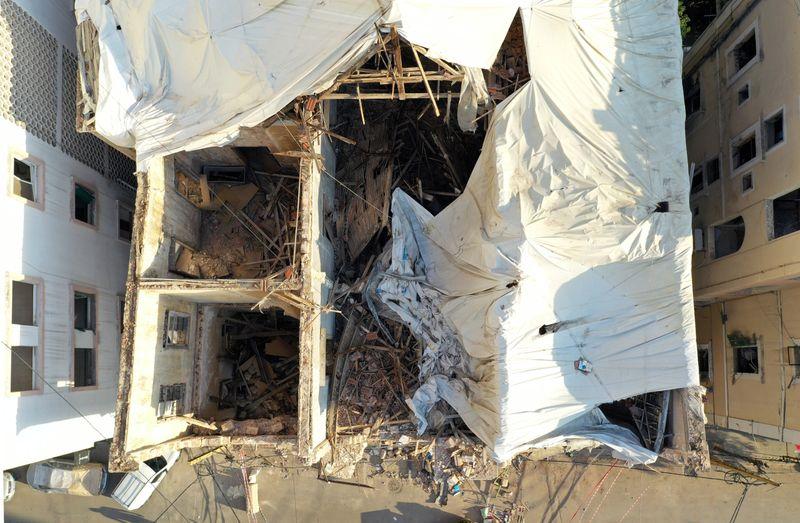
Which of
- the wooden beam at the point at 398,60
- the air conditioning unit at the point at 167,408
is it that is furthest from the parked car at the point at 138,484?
the wooden beam at the point at 398,60

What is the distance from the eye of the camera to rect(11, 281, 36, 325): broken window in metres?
8.55

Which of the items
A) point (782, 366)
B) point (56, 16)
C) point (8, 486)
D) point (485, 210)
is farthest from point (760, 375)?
point (8, 486)

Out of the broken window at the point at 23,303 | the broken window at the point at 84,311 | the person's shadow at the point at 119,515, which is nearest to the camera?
the broken window at the point at 23,303

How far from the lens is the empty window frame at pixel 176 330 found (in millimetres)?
9125

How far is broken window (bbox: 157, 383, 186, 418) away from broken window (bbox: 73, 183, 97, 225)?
452cm

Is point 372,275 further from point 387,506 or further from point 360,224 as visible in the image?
point 387,506

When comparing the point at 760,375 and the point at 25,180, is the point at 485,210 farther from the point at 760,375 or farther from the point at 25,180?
the point at 25,180

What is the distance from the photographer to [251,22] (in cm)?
702

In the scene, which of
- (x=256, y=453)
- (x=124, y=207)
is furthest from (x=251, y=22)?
(x=256, y=453)

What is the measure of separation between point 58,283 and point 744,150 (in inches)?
606

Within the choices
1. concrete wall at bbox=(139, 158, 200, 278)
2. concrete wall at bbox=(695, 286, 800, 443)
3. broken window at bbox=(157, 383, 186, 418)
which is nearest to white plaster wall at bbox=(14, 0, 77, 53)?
concrete wall at bbox=(139, 158, 200, 278)

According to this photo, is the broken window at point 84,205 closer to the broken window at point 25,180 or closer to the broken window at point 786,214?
the broken window at point 25,180

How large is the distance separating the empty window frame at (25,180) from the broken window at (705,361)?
53.3 feet

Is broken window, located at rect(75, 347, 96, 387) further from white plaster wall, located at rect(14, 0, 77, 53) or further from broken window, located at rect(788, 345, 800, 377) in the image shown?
broken window, located at rect(788, 345, 800, 377)
